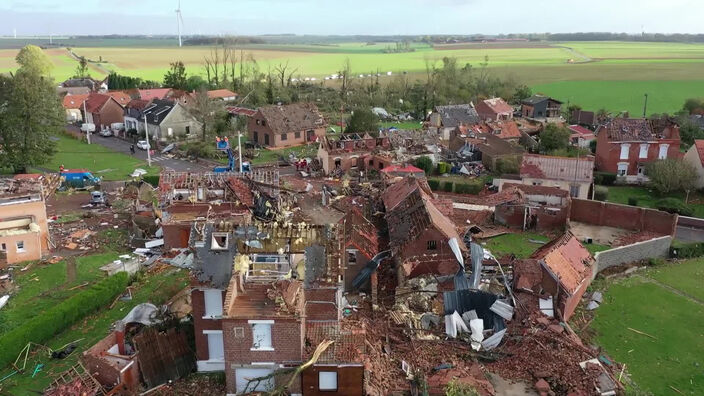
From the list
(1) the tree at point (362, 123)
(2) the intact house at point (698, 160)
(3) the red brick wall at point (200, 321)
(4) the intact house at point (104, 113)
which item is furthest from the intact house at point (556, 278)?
(4) the intact house at point (104, 113)

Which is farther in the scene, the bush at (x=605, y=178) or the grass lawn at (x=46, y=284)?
the bush at (x=605, y=178)

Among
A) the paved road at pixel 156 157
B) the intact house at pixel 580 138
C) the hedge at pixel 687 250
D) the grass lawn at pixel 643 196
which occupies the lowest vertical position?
the hedge at pixel 687 250

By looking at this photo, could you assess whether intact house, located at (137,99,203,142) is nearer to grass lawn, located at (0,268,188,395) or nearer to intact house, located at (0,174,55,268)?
intact house, located at (0,174,55,268)

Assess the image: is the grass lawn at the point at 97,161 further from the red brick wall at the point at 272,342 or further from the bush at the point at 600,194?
the bush at the point at 600,194

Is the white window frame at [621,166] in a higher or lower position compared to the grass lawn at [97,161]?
higher

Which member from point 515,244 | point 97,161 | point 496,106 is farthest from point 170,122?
point 515,244

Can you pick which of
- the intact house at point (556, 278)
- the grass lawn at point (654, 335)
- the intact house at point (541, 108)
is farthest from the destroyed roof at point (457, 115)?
the intact house at point (556, 278)

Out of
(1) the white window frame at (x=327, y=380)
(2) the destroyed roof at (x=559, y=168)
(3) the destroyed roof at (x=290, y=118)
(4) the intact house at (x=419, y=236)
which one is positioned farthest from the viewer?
(3) the destroyed roof at (x=290, y=118)

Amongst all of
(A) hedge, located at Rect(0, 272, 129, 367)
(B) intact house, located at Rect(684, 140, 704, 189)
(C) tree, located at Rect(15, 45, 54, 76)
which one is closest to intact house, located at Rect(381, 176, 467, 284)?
(A) hedge, located at Rect(0, 272, 129, 367)

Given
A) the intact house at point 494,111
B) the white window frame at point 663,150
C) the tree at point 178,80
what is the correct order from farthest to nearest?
the tree at point 178,80, the intact house at point 494,111, the white window frame at point 663,150
